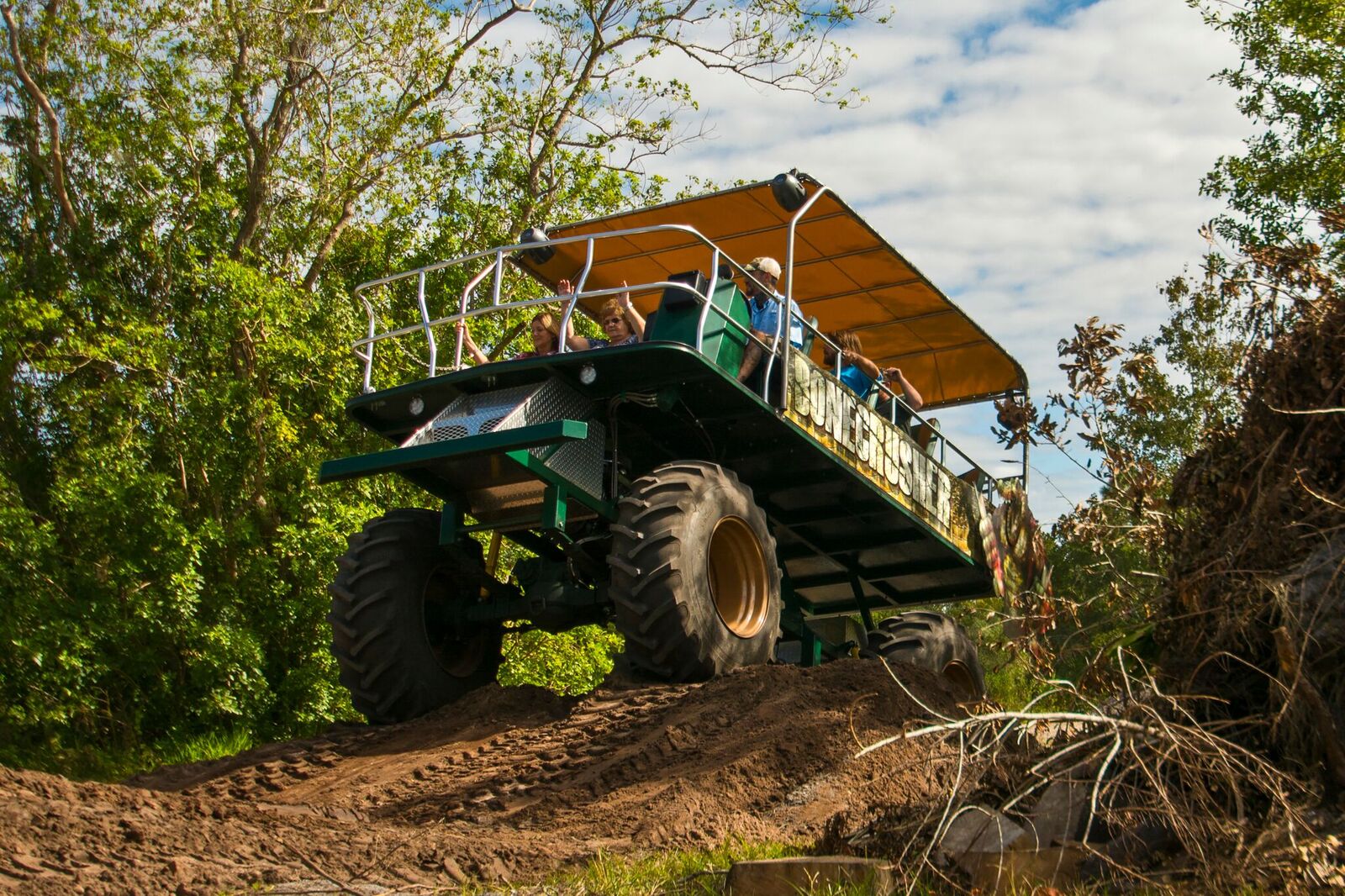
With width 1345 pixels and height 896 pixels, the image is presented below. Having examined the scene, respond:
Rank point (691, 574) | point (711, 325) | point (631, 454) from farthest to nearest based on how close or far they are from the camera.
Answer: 1. point (631, 454)
2. point (711, 325)
3. point (691, 574)

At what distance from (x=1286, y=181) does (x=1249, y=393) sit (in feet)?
48.6

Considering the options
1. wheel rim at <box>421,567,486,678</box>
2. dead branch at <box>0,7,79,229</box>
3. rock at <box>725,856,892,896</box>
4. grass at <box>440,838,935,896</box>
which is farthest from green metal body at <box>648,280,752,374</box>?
dead branch at <box>0,7,79,229</box>

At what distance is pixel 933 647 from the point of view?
11008mm

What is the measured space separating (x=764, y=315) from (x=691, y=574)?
2140 millimetres

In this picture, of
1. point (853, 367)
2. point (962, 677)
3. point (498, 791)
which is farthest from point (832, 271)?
point (498, 791)

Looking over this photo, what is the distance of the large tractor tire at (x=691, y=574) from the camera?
27.2ft

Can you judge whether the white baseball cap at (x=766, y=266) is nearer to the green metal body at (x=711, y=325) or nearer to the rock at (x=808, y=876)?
the green metal body at (x=711, y=325)

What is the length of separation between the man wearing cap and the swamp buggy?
8 cm

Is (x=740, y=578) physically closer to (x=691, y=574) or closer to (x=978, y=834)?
(x=691, y=574)

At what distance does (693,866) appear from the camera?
5.80 meters

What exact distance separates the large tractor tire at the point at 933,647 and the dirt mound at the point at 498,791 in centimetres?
156

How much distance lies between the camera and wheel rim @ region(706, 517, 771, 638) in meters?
9.17

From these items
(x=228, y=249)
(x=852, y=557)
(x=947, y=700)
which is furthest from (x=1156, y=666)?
(x=228, y=249)

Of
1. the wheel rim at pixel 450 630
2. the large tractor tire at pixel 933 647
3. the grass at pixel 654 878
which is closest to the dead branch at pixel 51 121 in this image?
the wheel rim at pixel 450 630
